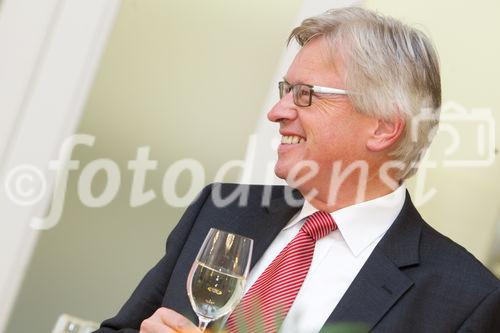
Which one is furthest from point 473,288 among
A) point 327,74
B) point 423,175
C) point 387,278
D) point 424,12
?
point 424,12

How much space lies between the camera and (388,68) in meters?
1.97

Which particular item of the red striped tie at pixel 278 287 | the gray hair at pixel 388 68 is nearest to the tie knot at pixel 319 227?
the red striped tie at pixel 278 287

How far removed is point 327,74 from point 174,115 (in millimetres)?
1016

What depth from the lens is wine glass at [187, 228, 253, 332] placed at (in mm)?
1395

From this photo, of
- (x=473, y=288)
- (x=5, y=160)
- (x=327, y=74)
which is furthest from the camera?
(x=5, y=160)

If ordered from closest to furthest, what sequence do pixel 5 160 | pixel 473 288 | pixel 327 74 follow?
pixel 473 288 → pixel 327 74 → pixel 5 160

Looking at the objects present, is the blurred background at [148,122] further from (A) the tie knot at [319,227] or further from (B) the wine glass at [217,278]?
(B) the wine glass at [217,278]

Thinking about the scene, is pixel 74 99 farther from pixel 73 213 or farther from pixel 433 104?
pixel 433 104

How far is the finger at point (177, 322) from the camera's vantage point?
142 centimetres

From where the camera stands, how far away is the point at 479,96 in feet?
8.52

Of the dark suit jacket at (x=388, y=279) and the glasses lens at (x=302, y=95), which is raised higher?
the glasses lens at (x=302, y=95)

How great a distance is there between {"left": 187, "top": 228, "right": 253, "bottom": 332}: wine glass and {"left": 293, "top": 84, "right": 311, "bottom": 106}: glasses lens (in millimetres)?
605

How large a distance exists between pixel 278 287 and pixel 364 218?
28 centimetres

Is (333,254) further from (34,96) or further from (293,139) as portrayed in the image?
(34,96)
